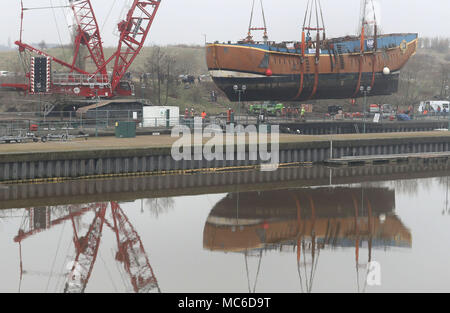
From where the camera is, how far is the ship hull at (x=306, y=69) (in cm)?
4912

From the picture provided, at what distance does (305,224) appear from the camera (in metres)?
24.9

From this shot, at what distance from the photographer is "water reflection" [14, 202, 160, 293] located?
1811 cm

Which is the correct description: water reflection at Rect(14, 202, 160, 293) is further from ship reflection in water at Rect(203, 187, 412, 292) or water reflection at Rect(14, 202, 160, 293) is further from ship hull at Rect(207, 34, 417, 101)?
ship hull at Rect(207, 34, 417, 101)

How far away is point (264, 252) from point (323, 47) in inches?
1388

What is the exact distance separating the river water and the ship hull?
1948 cm

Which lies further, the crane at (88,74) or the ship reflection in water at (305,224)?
the crane at (88,74)

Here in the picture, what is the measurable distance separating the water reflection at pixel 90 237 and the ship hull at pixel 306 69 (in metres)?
23.0

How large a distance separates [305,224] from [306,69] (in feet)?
95.7

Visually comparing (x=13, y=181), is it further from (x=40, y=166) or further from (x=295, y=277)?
(x=295, y=277)
